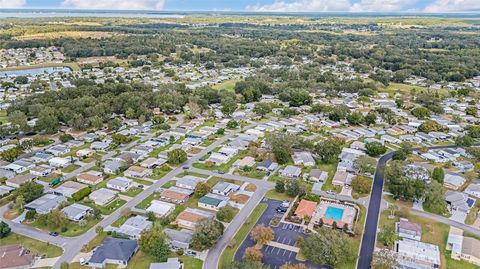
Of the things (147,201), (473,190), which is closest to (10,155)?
(147,201)

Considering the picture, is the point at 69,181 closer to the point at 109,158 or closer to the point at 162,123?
the point at 109,158

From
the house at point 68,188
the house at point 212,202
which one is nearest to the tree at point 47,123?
the house at point 68,188

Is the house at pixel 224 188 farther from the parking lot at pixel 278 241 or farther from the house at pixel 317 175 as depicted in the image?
the house at pixel 317 175

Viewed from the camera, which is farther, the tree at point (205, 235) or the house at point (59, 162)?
the house at point (59, 162)

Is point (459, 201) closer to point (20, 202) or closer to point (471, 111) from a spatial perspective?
point (471, 111)

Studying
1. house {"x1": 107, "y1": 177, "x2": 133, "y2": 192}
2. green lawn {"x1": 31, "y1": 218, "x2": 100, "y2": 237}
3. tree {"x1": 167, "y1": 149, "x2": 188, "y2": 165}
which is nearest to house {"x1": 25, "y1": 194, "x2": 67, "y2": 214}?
green lawn {"x1": 31, "y1": 218, "x2": 100, "y2": 237}

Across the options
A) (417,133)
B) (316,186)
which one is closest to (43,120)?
(316,186)
